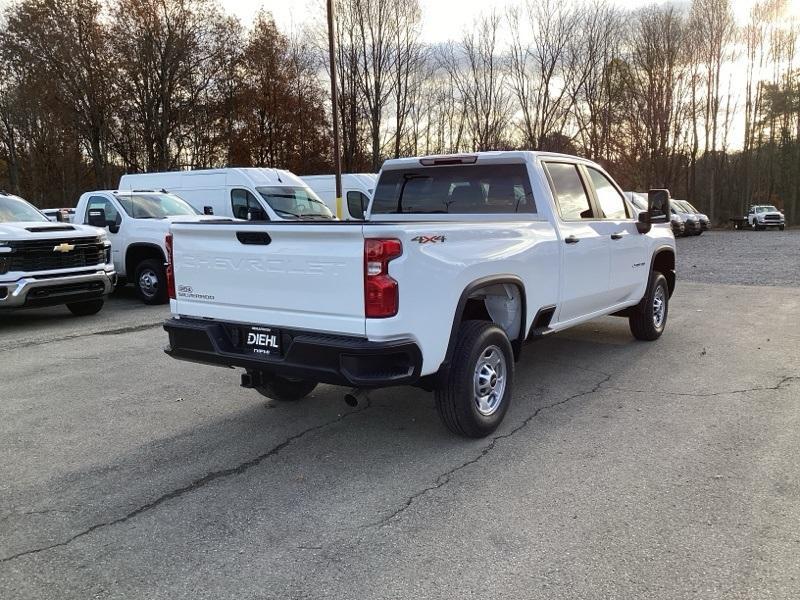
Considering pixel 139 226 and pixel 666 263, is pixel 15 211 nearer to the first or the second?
pixel 139 226

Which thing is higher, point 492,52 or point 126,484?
point 492,52

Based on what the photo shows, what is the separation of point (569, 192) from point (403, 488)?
3274mm

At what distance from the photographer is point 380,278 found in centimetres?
352

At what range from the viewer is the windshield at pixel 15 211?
9573 mm

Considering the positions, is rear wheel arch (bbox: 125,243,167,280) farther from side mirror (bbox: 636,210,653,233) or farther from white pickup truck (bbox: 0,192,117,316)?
side mirror (bbox: 636,210,653,233)

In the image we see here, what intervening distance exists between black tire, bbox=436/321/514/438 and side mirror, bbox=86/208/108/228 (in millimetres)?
9203

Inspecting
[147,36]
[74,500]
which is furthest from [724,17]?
[74,500]

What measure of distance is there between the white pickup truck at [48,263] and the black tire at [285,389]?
526 cm

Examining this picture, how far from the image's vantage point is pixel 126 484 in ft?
12.3

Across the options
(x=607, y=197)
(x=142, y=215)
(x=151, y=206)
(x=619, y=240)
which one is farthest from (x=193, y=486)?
(x=151, y=206)

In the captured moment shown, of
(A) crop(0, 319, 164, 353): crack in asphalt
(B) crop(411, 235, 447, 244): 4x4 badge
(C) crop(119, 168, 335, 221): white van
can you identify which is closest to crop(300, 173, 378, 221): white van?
(C) crop(119, 168, 335, 221): white van

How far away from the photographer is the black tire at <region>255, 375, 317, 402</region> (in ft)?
16.9

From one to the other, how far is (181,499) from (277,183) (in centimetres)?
1153

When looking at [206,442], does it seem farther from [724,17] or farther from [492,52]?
[724,17]
